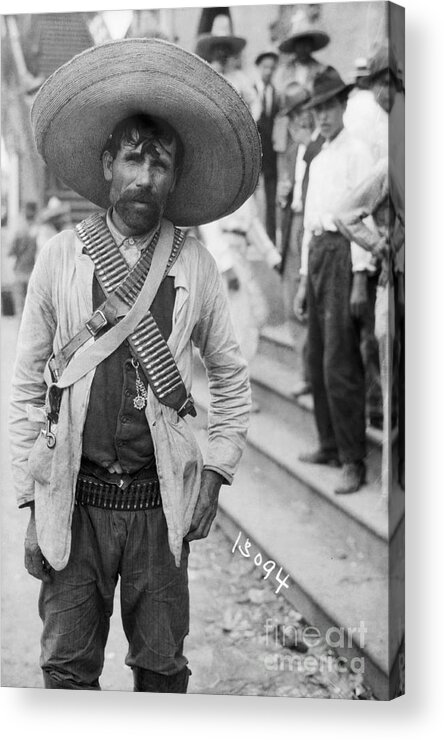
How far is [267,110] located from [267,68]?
0.15 meters

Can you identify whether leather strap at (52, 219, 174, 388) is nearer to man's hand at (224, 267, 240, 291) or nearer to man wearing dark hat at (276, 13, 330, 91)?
man's hand at (224, 267, 240, 291)

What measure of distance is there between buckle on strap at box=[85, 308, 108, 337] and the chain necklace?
167mm

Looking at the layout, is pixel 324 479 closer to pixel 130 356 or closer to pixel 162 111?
pixel 130 356

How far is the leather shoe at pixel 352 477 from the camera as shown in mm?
7168

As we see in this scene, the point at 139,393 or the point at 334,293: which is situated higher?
the point at 334,293

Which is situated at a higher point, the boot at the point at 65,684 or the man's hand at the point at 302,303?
the man's hand at the point at 302,303

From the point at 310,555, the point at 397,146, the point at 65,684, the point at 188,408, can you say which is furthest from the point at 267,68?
the point at 65,684

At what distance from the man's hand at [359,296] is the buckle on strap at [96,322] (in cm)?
90

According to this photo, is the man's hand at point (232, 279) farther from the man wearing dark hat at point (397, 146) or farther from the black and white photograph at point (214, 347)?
the man wearing dark hat at point (397, 146)

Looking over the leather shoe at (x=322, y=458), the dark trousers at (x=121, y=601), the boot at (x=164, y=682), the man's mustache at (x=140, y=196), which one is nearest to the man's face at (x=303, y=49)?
the man's mustache at (x=140, y=196)

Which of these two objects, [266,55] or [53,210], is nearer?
[266,55]

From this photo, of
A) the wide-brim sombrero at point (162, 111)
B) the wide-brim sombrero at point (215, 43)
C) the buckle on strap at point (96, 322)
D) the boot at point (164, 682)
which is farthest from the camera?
the boot at point (164, 682)

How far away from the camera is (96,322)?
7.15 meters

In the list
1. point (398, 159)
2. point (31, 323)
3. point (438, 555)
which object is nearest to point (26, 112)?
point (31, 323)
